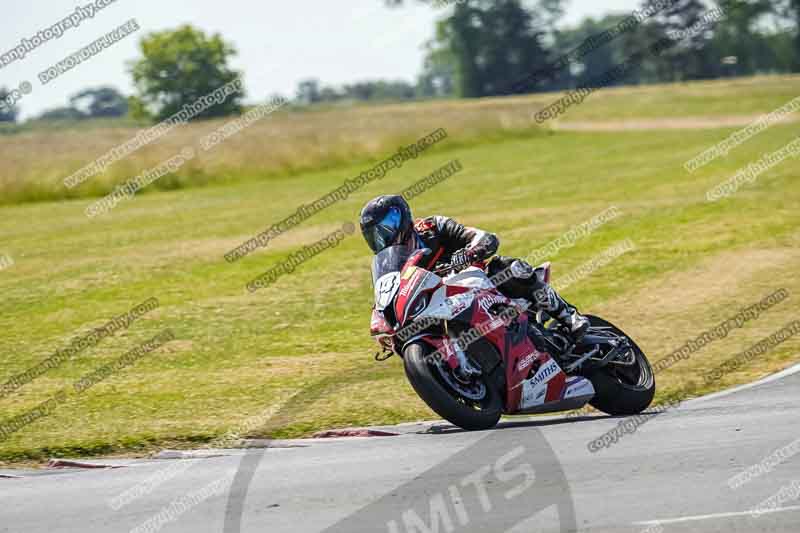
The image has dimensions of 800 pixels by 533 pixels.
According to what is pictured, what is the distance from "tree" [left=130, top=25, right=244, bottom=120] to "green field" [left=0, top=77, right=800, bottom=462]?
11.4ft

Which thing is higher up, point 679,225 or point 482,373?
point 482,373

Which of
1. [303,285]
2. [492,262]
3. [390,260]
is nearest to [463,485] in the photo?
[390,260]

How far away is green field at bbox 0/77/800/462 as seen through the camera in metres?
10.6

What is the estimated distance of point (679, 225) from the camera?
21391mm

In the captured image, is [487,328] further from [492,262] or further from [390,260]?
[390,260]

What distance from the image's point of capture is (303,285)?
17766 millimetres

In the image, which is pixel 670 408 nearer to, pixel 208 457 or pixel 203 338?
pixel 208 457

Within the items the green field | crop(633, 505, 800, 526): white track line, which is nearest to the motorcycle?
the green field

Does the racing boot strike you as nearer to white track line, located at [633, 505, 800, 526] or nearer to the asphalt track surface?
the asphalt track surface

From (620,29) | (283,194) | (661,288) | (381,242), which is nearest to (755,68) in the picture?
(620,29)

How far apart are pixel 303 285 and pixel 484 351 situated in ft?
31.3

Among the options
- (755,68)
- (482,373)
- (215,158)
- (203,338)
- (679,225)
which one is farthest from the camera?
(755,68)

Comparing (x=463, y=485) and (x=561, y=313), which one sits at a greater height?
(x=561, y=313)

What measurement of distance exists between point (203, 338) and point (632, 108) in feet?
180
